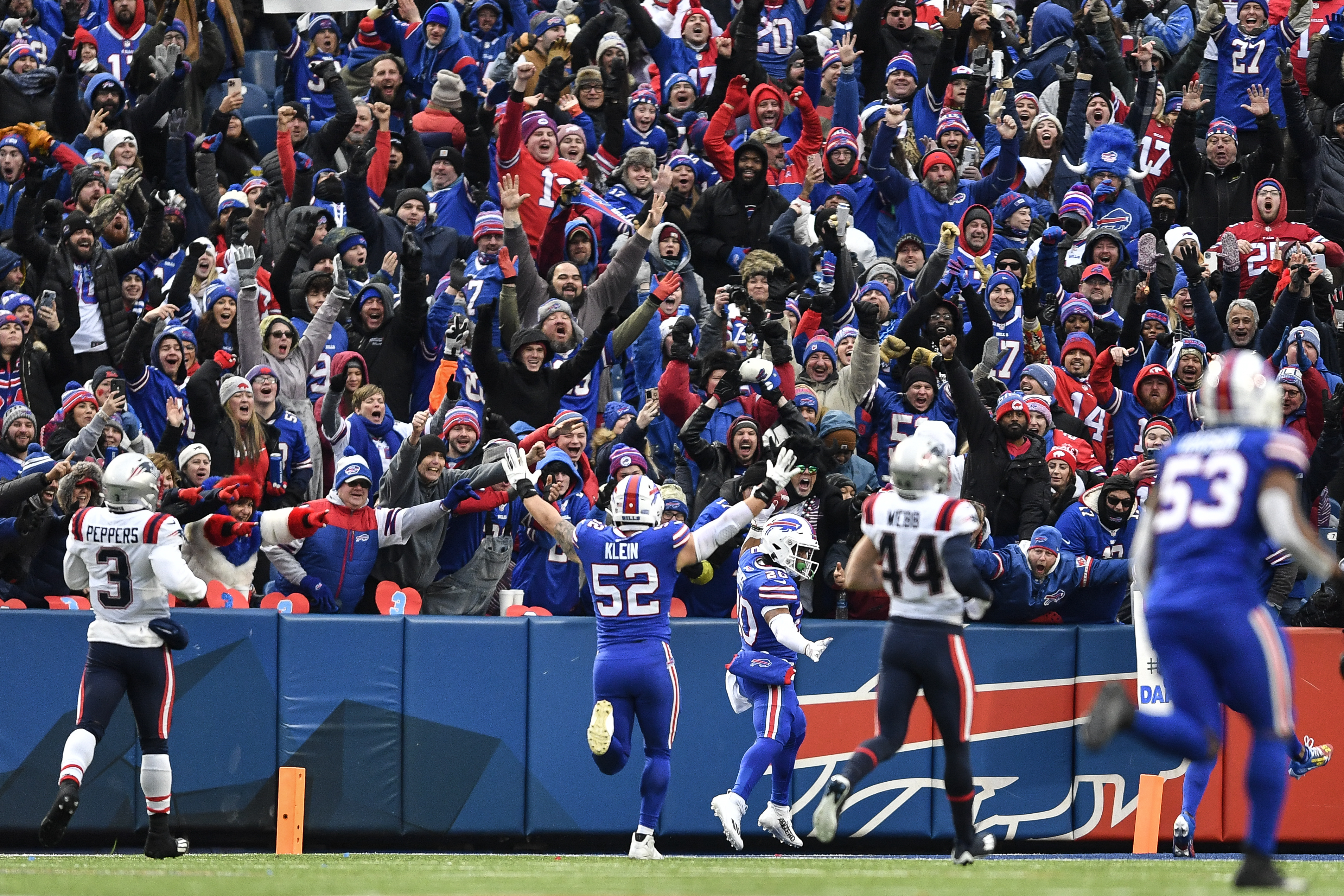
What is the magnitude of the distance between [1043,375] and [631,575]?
4.38 m

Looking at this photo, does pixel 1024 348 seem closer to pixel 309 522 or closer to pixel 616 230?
pixel 616 230

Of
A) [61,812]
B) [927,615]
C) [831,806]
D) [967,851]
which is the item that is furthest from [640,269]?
[831,806]

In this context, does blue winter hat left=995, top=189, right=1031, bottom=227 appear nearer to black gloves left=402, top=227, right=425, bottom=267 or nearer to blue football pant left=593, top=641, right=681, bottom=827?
black gloves left=402, top=227, right=425, bottom=267

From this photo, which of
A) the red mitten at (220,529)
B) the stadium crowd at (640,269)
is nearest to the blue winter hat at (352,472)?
the stadium crowd at (640,269)

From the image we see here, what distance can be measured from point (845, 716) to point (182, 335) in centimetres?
541

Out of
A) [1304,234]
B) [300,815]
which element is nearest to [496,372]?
[300,815]

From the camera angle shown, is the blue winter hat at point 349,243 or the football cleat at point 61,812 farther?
the blue winter hat at point 349,243

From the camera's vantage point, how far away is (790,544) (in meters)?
10.6

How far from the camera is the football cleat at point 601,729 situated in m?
9.53

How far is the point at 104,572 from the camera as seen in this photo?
9555 millimetres

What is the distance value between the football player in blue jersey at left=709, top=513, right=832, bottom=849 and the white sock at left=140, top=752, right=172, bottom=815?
3.16 metres

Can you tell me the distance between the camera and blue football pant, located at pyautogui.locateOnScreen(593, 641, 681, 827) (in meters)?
9.91

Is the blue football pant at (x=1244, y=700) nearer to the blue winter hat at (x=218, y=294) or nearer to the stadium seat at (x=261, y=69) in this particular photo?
the blue winter hat at (x=218, y=294)

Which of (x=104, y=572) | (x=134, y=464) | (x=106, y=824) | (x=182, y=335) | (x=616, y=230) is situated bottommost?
(x=106, y=824)
